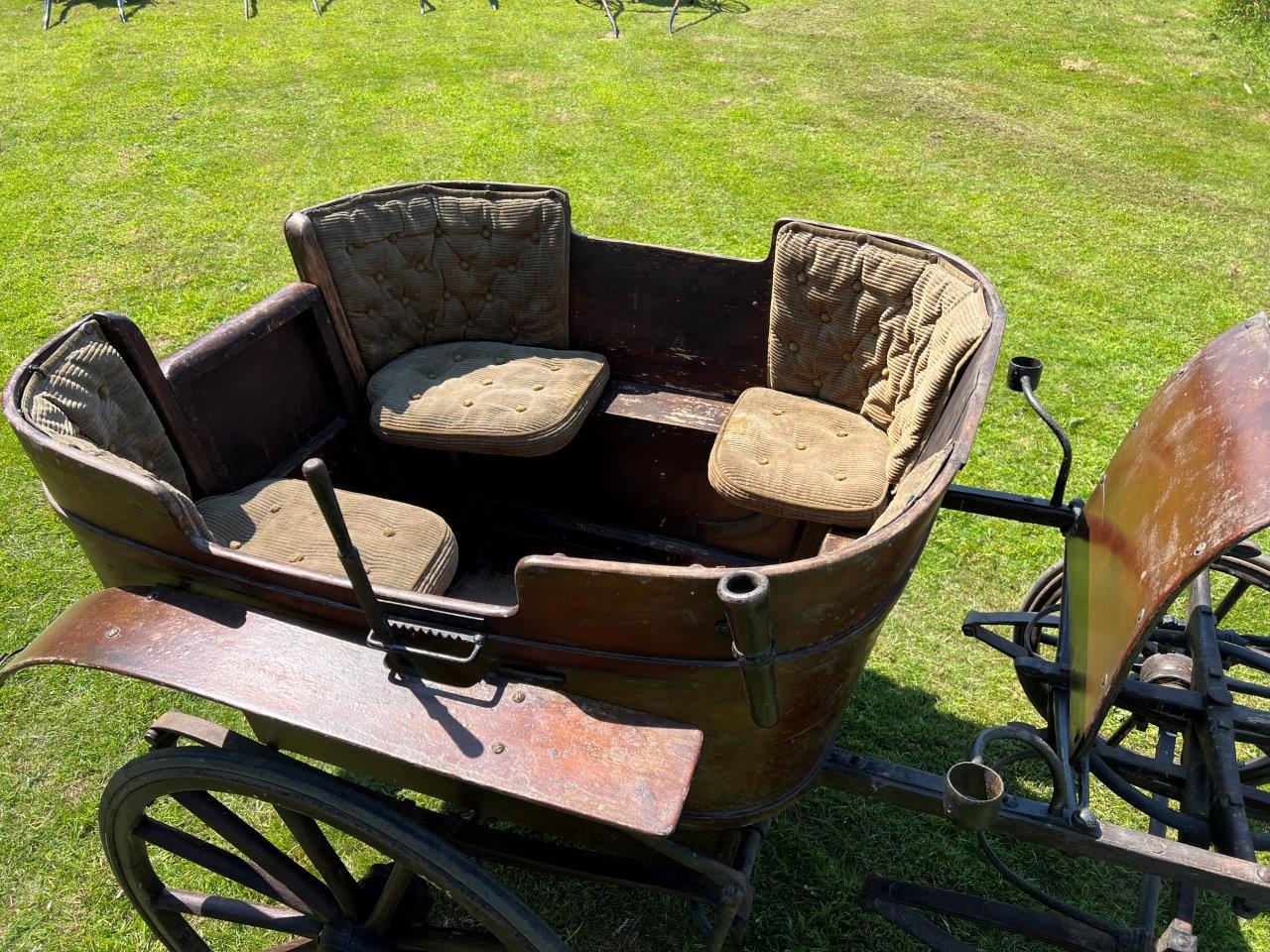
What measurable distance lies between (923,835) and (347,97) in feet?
26.2

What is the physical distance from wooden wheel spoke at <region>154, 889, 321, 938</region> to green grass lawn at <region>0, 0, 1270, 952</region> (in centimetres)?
42

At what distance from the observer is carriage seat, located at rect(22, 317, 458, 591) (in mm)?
2180

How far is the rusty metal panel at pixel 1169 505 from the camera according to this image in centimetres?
163

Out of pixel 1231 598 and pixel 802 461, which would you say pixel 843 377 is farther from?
pixel 1231 598

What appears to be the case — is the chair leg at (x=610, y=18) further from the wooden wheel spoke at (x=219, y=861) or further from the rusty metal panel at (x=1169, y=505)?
the wooden wheel spoke at (x=219, y=861)

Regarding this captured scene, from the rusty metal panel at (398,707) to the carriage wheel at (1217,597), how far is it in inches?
49.6

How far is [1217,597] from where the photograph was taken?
3.61 meters

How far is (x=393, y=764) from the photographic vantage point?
192 cm

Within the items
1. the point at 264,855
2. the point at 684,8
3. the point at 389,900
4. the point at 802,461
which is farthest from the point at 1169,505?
the point at 684,8

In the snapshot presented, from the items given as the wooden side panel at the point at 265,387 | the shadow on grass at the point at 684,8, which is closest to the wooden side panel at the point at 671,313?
the wooden side panel at the point at 265,387

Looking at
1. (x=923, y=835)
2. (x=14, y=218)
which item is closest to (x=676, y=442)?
(x=923, y=835)

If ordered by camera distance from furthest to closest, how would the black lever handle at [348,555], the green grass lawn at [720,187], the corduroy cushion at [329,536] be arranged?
1. the green grass lawn at [720,187]
2. the corduroy cushion at [329,536]
3. the black lever handle at [348,555]

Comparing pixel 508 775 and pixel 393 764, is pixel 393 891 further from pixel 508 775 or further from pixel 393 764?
pixel 508 775

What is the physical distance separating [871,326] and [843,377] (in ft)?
0.71
